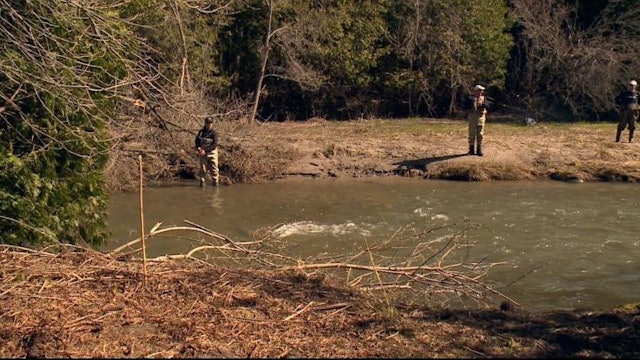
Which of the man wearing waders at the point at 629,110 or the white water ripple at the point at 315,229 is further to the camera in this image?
the man wearing waders at the point at 629,110

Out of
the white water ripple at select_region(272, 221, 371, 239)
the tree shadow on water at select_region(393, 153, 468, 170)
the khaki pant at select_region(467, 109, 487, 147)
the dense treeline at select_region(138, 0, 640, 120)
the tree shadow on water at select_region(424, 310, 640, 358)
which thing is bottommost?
the white water ripple at select_region(272, 221, 371, 239)

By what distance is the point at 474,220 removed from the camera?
49.4 feet

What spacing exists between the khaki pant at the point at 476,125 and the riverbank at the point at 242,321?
1263cm

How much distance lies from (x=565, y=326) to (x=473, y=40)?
72.5ft

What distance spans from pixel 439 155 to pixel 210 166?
6.34m

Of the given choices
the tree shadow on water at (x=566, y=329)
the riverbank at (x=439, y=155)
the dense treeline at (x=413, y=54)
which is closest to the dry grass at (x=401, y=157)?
the riverbank at (x=439, y=155)

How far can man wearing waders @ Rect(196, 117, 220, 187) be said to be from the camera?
725 inches

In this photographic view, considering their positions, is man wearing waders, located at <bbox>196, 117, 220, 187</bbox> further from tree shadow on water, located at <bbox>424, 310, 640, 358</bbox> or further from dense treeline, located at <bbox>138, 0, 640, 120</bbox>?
tree shadow on water, located at <bbox>424, 310, 640, 358</bbox>

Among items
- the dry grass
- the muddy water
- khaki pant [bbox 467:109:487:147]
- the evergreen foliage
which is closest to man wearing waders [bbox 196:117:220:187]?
the muddy water

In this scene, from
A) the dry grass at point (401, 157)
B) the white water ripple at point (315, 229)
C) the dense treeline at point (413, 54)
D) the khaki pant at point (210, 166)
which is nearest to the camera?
the white water ripple at point (315, 229)

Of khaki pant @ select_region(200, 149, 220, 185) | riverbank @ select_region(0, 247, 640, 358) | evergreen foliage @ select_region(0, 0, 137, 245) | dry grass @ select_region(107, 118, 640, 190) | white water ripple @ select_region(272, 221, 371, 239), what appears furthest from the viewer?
dry grass @ select_region(107, 118, 640, 190)

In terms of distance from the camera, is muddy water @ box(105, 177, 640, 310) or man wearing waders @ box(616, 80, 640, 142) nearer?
muddy water @ box(105, 177, 640, 310)

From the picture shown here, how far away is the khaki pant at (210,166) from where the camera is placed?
18859 mm

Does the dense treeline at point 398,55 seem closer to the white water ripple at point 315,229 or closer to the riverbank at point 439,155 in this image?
the riverbank at point 439,155
